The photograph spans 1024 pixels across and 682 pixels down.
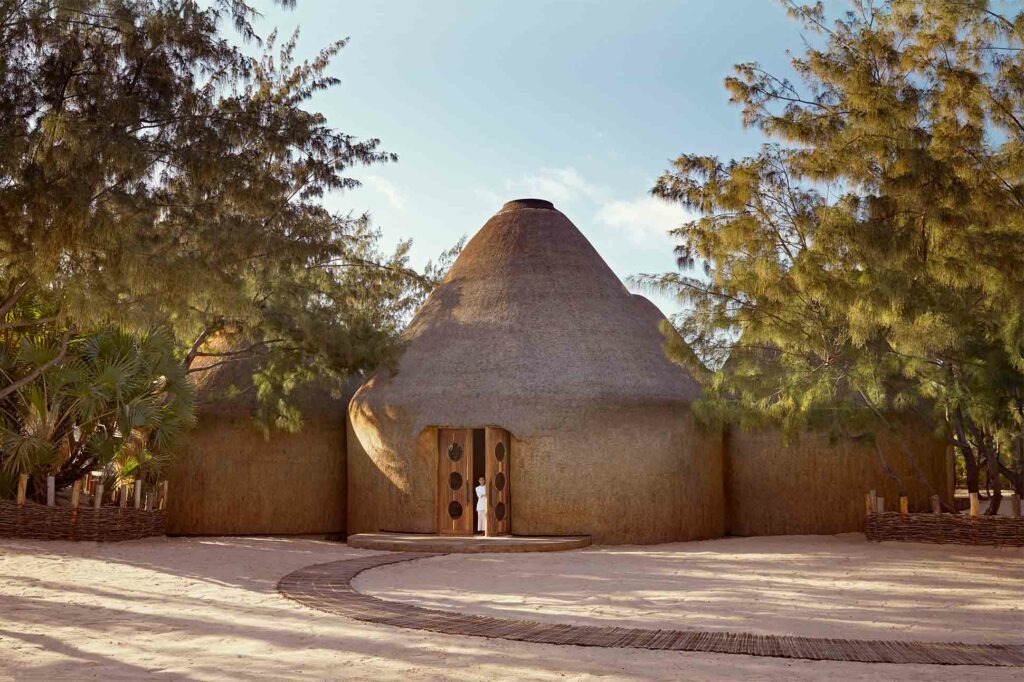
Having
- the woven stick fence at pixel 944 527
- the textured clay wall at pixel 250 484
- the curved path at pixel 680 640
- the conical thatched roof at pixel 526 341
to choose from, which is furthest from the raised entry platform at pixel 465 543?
the curved path at pixel 680 640

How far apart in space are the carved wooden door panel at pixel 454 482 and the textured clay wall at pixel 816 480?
4911 millimetres

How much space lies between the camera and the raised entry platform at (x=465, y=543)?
542 inches

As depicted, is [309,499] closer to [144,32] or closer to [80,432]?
[80,432]

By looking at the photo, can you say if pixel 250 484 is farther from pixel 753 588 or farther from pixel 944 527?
pixel 944 527

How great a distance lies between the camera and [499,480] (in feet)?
50.3

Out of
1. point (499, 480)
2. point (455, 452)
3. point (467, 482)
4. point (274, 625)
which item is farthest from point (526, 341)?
point (274, 625)

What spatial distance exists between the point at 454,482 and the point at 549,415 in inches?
75.1

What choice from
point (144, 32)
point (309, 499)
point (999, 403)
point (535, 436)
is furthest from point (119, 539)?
point (999, 403)

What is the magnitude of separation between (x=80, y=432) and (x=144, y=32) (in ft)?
31.4

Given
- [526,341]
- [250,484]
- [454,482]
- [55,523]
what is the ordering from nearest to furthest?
[55,523]
[454,482]
[526,341]
[250,484]

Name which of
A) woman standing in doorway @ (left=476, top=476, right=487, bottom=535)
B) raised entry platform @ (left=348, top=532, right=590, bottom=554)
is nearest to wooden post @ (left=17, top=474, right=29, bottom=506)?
raised entry platform @ (left=348, top=532, right=590, bottom=554)

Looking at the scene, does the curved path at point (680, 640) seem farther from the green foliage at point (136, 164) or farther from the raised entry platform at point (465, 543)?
the raised entry platform at point (465, 543)

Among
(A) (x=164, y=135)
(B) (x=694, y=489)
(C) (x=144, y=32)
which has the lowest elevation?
(B) (x=694, y=489)

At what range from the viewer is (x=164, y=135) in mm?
7465
